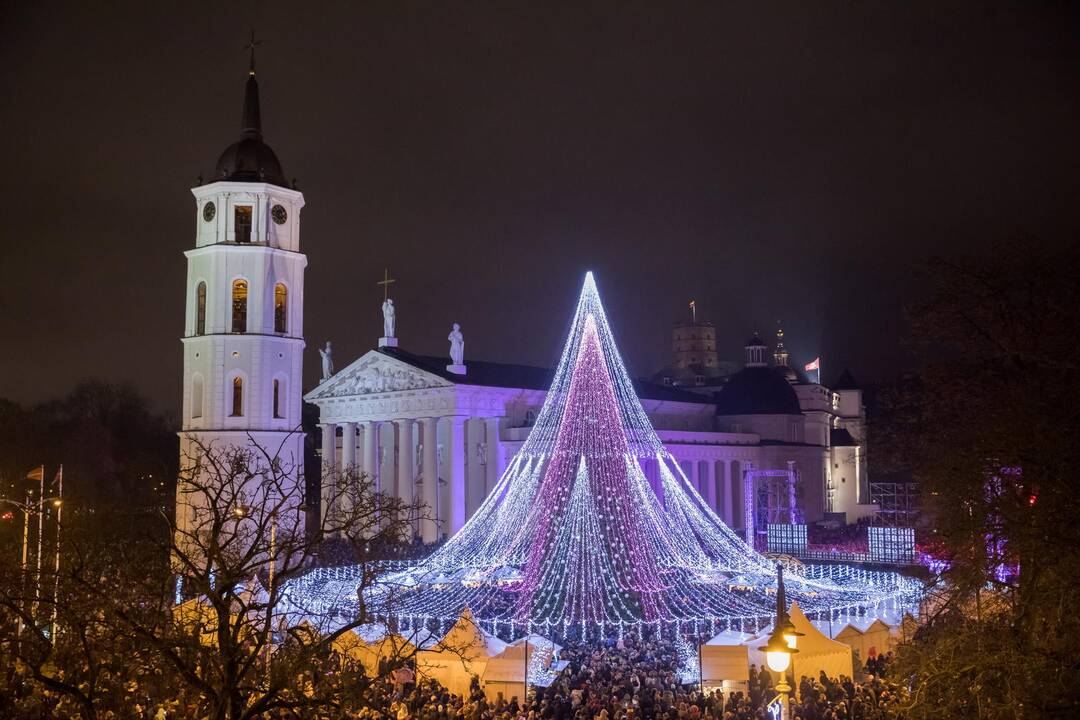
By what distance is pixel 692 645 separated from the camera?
28.2m

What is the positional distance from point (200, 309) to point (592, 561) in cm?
2836

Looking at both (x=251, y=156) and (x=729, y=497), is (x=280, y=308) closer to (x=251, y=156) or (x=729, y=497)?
(x=251, y=156)

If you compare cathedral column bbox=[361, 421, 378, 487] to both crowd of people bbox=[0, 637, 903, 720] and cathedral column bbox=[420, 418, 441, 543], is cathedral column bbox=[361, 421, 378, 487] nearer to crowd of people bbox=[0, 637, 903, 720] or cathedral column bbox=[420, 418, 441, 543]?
cathedral column bbox=[420, 418, 441, 543]

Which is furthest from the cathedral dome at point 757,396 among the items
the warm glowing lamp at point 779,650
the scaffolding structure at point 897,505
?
the warm glowing lamp at point 779,650

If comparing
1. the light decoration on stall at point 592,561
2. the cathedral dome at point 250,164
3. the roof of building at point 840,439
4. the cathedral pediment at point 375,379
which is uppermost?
the cathedral dome at point 250,164

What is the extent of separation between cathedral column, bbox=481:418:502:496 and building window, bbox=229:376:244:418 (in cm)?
1409

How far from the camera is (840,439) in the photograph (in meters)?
111

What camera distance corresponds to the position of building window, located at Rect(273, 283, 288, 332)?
5531 cm

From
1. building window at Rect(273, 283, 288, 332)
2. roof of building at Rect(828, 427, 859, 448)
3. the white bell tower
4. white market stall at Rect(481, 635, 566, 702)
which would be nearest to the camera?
white market stall at Rect(481, 635, 566, 702)

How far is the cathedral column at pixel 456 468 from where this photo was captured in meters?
60.8

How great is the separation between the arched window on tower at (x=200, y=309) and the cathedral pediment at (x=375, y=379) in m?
12.8

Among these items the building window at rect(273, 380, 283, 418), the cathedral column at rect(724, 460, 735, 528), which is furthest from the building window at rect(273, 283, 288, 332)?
the cathedral column at rect(724, 460, 735, 528)

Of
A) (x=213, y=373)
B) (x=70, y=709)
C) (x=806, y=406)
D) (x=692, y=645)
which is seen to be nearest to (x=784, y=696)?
(x=70, y=709)

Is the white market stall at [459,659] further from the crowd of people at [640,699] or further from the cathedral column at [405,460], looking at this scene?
the cathedral column at [405,460]
